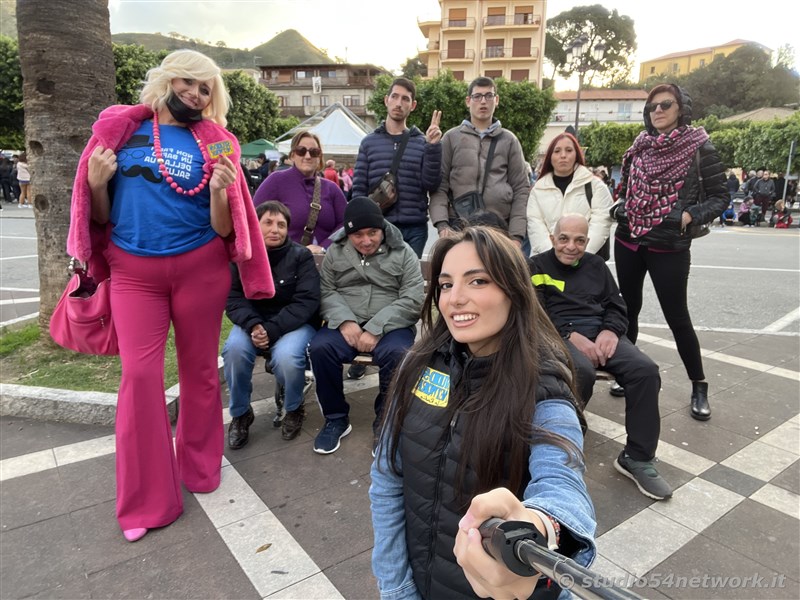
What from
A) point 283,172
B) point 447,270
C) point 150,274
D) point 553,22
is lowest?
point 150,274

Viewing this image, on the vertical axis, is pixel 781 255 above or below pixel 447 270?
below

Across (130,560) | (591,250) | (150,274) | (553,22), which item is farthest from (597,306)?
(553,22)

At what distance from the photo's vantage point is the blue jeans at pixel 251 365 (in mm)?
3555

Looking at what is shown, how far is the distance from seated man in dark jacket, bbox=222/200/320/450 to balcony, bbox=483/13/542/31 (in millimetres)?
61824

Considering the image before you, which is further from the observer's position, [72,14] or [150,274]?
[72,14]

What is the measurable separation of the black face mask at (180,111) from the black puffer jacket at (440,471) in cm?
186

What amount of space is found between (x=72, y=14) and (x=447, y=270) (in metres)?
4.39

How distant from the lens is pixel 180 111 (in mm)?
2635

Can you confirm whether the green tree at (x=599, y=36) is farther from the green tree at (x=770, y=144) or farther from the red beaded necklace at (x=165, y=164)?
the red beaded necklace at (x=165, y=164)

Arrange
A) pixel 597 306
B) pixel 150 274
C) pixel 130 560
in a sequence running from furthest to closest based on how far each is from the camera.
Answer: pixel 597 306
pixel 150 274
pixel 130 560

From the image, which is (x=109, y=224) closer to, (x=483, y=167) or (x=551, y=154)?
(x=483, y=167)

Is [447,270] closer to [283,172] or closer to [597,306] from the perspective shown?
[597,306]

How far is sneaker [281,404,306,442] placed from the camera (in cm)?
365

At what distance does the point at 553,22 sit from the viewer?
3214 inches
